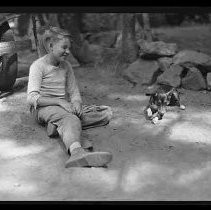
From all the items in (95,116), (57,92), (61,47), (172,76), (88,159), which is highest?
(61,47)

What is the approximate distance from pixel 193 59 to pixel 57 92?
2.46 meters

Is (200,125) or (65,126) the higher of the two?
(65,126)

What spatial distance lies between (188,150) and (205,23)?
6448 mm

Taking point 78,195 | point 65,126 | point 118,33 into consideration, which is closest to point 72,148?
point 65,126

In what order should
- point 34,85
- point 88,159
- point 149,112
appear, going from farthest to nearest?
point 149,112, point 34,85, point 88,159

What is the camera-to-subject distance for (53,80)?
484 centimetres

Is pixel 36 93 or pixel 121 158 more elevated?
pixel 36 93

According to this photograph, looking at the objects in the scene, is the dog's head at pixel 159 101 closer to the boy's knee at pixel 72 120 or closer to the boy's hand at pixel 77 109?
the boy's hand at pixel 77 109

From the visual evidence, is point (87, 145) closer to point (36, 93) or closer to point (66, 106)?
point (66, 106)

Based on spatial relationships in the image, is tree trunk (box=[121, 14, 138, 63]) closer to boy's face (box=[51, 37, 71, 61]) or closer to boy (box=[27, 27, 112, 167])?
boy (box=[27, 27, 112, 167])

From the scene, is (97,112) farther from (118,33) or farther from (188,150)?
(118,33)

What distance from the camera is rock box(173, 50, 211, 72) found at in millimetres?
6539

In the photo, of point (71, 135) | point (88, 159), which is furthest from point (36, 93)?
point (88, 159)

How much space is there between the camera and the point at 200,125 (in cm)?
498
